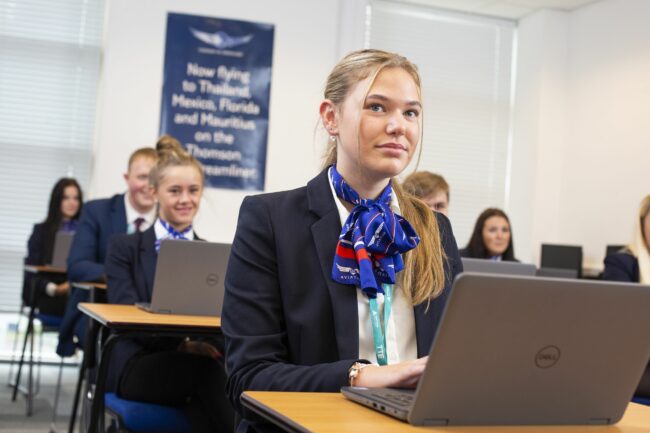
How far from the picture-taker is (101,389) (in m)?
3.10

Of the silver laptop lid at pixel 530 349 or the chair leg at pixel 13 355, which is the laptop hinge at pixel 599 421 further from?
the chair leg at pixel 13 355

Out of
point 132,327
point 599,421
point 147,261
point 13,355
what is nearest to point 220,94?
point 13,355

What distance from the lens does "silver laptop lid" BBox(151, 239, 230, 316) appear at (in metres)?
3.13

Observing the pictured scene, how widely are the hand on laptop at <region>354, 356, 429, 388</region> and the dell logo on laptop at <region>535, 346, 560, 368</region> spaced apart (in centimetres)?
19

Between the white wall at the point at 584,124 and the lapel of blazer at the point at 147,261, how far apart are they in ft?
14.7

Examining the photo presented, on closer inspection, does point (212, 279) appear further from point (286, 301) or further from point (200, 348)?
point (286, 301)

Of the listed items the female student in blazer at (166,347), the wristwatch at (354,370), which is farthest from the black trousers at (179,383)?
the wristwatch at (354,370)

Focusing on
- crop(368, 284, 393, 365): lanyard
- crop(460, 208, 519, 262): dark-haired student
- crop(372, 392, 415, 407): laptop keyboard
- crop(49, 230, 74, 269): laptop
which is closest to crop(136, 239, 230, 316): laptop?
crop(368, 284, 393, 365): lanyard

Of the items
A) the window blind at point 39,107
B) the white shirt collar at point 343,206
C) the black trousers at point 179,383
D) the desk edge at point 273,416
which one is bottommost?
the black trousers at point 179,383

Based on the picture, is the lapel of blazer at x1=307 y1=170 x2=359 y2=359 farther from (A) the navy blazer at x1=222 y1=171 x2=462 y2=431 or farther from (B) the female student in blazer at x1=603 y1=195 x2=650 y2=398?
(B) the female student in blazer at x1=603 y1=195 x2=650 y2=398

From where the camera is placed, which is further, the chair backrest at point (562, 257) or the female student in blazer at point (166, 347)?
the chair backrest at point (562, 257)

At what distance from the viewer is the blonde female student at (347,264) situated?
71.9 inches

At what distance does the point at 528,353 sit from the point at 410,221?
0.75 meters

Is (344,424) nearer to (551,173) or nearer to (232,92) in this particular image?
(232,92)
